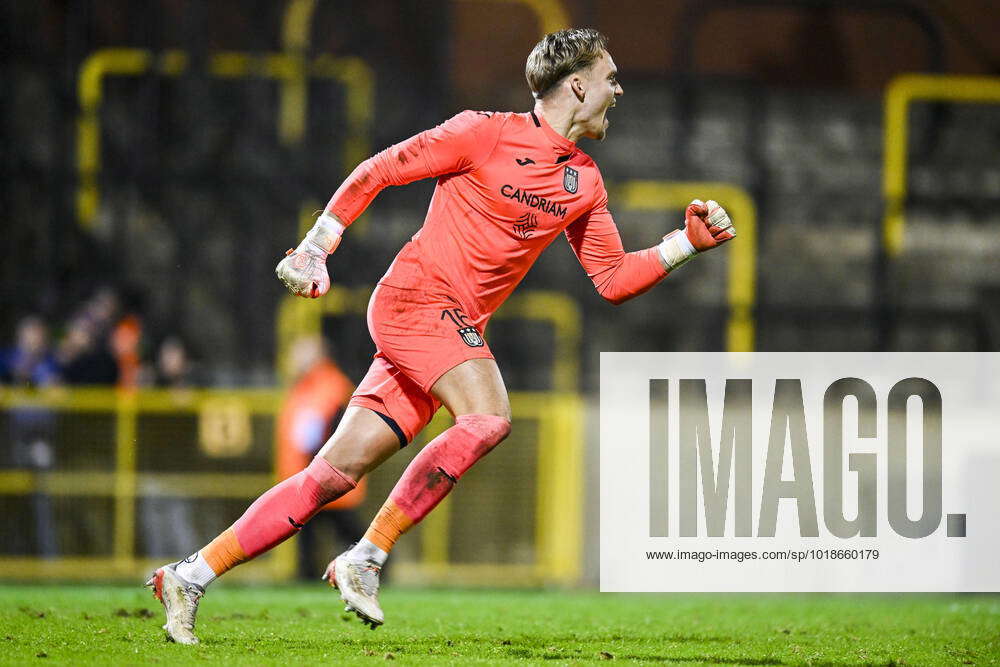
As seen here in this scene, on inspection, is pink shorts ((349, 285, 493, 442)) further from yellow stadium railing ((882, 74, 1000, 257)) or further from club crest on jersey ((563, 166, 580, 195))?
yellow stadium railing ((882, 74, 1000, 257))

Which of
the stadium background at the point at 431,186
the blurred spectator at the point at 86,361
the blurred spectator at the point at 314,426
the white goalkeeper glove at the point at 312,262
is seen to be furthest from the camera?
the stadium background at the point at 431,186

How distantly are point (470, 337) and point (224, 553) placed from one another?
122 cm

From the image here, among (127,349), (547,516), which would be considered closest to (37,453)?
(127,349)

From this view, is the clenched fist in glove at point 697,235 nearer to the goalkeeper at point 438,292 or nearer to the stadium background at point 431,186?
the goalkeeper at point 438,292

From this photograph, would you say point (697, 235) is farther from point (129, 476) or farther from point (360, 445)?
point (129, 476)

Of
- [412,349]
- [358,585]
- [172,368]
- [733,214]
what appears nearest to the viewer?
[358,585]

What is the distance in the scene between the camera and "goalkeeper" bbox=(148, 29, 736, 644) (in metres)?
5.40

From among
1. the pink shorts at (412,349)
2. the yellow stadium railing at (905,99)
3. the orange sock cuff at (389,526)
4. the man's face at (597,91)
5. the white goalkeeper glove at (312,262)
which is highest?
the yellow stadium railing at (905,99)

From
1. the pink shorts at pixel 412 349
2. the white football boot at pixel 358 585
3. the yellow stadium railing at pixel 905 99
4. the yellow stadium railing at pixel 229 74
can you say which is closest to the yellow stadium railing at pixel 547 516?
the yellow stadium railing at pixel 229 74

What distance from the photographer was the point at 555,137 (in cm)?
572

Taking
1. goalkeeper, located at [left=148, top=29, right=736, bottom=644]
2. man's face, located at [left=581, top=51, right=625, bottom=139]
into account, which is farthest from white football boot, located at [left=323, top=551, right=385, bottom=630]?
man's face, located at [left=581, top=51, right=625, bottom=139]

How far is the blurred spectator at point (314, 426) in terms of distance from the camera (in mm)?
10828

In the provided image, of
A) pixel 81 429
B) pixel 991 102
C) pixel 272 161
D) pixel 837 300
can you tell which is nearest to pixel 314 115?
pixel 272 161

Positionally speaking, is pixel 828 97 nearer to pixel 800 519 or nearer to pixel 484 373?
pixel 800 519
